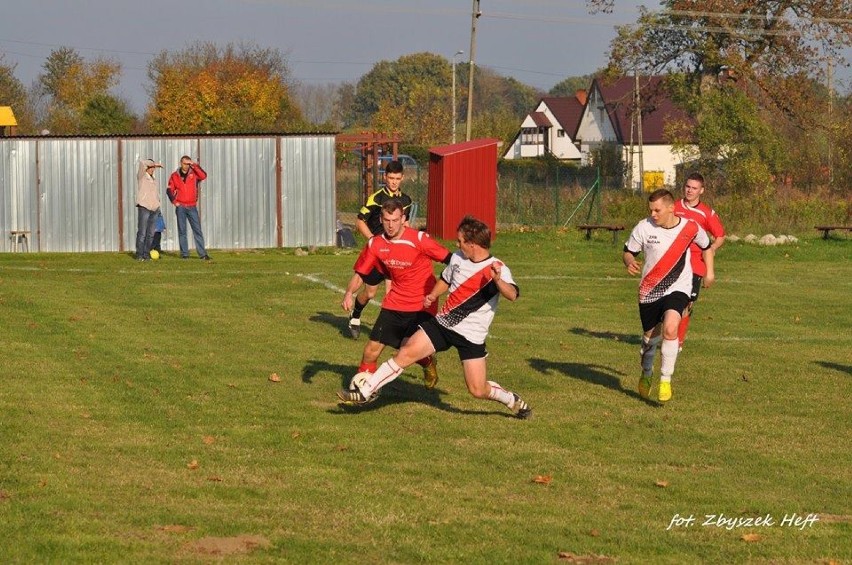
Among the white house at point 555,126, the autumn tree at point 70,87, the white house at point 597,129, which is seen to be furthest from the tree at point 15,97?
the white house at point 555,126

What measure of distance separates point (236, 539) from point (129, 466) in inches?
79.4

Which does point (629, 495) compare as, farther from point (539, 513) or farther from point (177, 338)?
point (177, 338)

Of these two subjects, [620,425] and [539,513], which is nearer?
[539,513]

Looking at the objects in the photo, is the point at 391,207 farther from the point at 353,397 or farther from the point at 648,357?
the point at 648,357

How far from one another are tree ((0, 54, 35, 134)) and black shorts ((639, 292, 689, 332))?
5700 centimetres

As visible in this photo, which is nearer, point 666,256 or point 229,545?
point 229,545

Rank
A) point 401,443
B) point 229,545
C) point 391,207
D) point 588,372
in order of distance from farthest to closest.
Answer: point 588,372 < point 391,207 < point 401,443 < point 229,545

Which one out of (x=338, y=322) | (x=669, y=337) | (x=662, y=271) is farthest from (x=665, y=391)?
(x=338, y=322)

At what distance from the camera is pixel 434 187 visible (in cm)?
3422

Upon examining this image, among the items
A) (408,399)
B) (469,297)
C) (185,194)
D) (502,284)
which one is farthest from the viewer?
(185,194)

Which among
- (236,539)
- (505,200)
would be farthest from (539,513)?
(505,200)

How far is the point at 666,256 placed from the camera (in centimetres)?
1201

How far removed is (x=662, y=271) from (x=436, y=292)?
2.48 metres

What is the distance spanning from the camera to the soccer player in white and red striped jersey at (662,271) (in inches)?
471
